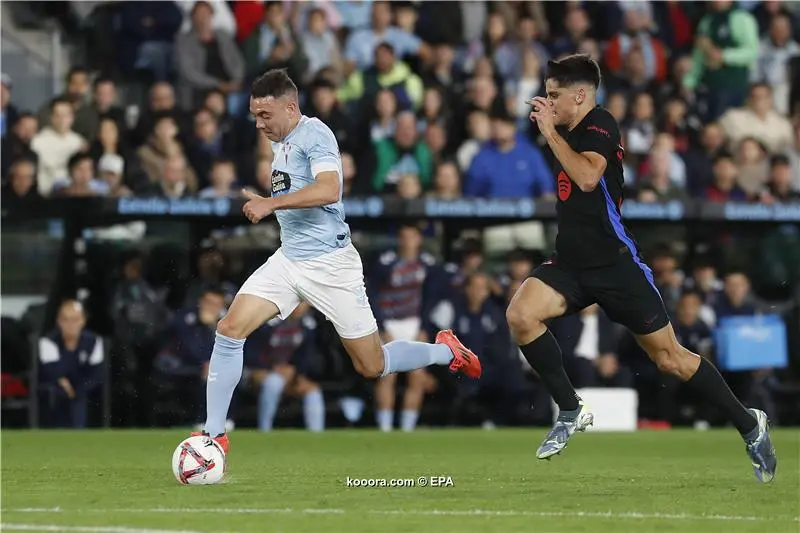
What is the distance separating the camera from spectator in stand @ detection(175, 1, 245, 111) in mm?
17672

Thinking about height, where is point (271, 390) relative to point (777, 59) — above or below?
below

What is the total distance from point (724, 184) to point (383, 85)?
3.79 metres

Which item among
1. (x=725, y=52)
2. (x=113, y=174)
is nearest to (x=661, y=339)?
(x=113, y=174)

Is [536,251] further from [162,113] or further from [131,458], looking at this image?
[131,458]

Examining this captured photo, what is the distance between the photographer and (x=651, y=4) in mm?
20234

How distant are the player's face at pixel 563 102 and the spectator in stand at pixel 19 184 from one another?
7217 mm

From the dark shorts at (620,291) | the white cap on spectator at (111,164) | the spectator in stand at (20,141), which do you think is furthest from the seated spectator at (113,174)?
the dark shorts at (620,291)

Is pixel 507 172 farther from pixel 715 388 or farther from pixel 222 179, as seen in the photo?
pixel 715 388

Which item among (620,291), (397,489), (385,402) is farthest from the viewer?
(385,402)

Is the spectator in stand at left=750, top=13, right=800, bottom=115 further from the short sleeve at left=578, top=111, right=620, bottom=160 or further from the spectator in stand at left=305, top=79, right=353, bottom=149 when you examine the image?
the short sleeve at left=578, top=111, right=620, bottom=160

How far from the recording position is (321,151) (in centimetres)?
919

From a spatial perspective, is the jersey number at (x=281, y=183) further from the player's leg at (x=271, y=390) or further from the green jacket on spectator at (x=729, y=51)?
the green jacket on spectator at (x=729, y=51)

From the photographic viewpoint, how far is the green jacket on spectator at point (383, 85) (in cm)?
1778

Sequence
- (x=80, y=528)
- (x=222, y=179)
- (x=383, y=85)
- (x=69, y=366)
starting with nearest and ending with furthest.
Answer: (x=80, y=528)
(x=69, y=366)
(x=222, y=179)
(x=383, y=85)
